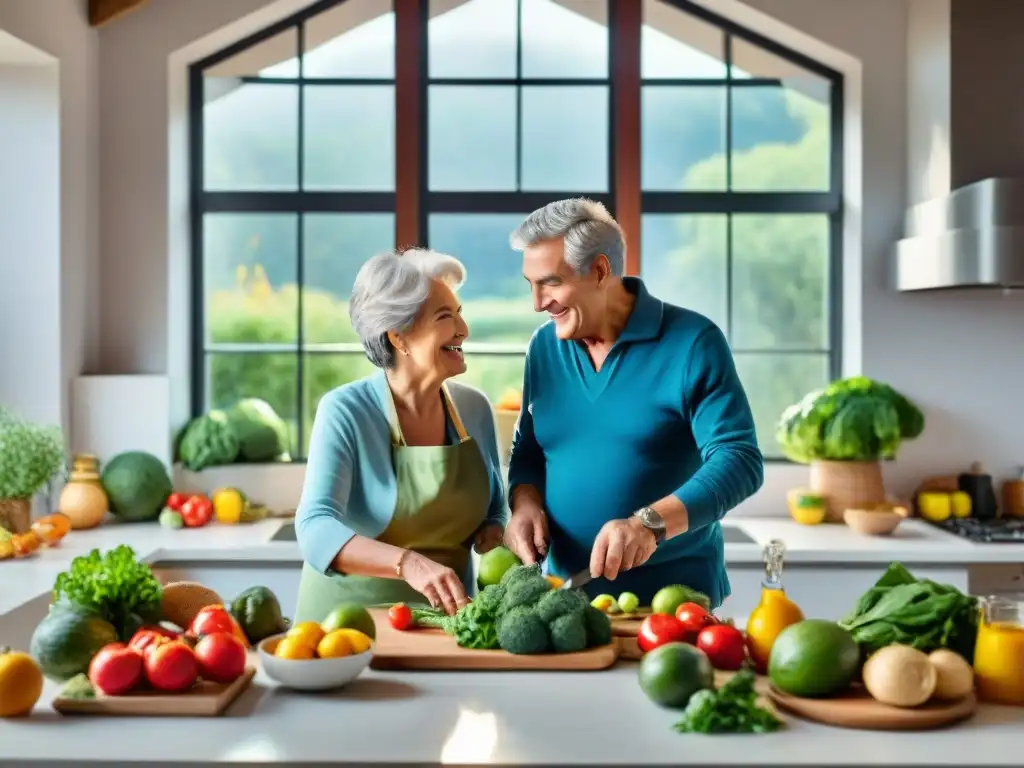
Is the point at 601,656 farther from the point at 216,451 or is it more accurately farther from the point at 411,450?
the point at 216,451

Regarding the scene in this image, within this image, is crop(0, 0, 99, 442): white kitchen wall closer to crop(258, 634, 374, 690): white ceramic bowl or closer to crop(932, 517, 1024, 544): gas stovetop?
crop(258, 634, 374, 690): white ceramic bowl

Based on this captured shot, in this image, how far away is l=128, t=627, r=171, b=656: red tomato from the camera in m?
1.76

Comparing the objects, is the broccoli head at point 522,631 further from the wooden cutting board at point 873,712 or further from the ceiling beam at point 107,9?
the ceiling beam at point 107,9

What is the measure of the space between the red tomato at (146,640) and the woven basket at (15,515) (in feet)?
6.50

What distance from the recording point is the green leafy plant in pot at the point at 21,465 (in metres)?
3.55

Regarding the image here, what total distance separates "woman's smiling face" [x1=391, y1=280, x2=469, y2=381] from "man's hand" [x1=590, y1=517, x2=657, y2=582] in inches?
18.0

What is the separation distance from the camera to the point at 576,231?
2348mm

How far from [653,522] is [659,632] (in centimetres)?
29

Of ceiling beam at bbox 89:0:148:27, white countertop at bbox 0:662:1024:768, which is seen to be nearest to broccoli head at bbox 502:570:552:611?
white countertop at bbox 0:662:1024:768

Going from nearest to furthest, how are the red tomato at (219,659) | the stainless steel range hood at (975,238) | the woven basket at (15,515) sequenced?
the red tomato at (219,659), the stainless steel range hood at (975,238), the woven basket at (15,515)

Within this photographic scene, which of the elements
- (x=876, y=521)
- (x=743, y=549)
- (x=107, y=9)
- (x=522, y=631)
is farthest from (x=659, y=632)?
(x=107, y=9)

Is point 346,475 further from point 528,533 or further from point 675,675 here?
point 675,675

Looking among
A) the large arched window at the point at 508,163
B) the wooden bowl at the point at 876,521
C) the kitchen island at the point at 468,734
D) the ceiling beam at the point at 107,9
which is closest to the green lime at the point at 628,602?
the kitchen island at the point at 468,734

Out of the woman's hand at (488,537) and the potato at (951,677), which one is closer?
the potato at (951,677)
